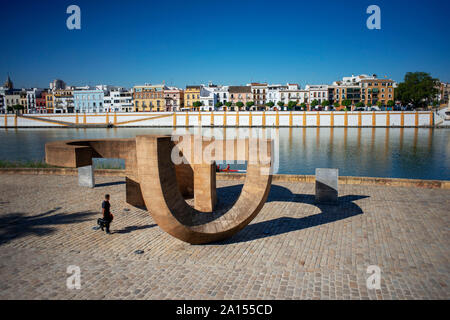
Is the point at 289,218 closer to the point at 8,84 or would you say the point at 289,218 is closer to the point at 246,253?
the point at 246,253

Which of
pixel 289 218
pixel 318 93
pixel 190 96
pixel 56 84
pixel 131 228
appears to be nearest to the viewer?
pixel 131 228

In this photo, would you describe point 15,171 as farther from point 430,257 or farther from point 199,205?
point 430,257

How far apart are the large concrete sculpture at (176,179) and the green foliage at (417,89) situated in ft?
259

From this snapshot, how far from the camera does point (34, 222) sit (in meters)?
9.05

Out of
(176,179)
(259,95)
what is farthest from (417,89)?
(176,179)

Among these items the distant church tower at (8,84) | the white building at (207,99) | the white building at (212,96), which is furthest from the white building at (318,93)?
the distant church tower at (8,84)

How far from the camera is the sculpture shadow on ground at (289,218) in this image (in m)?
8.20

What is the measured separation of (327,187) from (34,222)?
8558 mm

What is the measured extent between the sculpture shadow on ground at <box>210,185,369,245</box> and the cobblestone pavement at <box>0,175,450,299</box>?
30 mm

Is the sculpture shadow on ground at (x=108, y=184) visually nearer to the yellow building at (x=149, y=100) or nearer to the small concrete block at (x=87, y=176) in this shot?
the small concrete block at (x=87, y=176)

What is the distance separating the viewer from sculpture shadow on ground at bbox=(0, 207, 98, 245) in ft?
27.1

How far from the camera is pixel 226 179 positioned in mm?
14984

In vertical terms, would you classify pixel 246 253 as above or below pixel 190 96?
below
